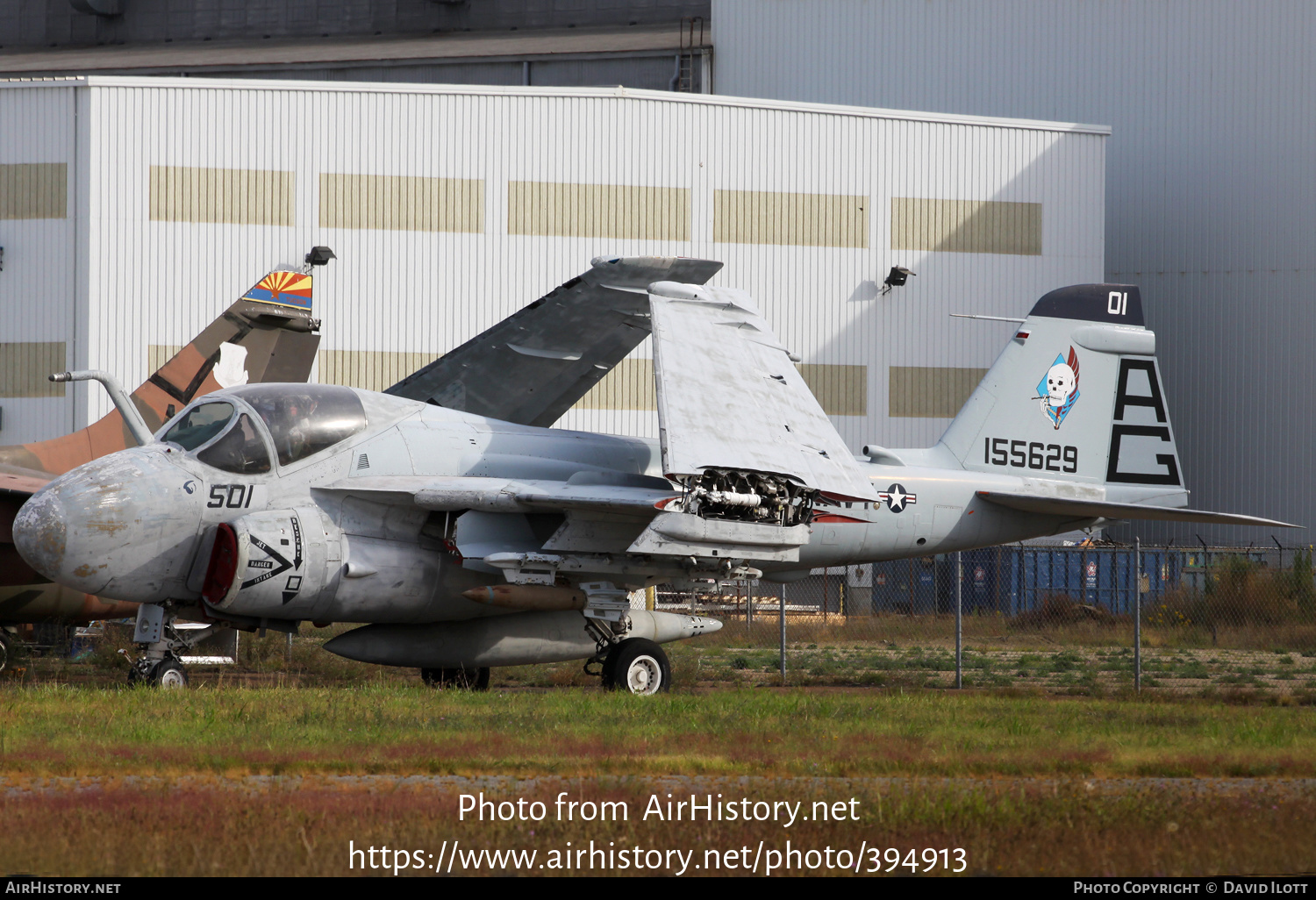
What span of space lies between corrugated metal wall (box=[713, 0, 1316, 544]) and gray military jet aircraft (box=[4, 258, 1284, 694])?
24.2 meters

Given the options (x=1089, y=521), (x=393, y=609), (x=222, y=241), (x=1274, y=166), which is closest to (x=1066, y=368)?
(x=1089, y=521)

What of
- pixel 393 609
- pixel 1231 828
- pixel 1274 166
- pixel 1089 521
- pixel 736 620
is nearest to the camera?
pixel 1231 828

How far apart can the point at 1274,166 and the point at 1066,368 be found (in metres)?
24.0

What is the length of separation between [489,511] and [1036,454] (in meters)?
7.14

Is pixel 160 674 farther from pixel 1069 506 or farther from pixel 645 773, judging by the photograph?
pixel 1069 506

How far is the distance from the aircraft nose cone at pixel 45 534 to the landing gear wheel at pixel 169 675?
1262mm

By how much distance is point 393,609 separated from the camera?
1233 cm

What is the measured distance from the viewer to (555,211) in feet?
102

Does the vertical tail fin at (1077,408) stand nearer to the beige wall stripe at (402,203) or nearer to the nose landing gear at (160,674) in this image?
the nose landing gear at (160,674)

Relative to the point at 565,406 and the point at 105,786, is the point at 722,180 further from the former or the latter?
the point at 105,786

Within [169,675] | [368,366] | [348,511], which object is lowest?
[169,675]

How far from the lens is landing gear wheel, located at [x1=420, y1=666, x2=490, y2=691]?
13703 mm

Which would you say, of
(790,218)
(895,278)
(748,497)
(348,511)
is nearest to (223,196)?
(790,218)

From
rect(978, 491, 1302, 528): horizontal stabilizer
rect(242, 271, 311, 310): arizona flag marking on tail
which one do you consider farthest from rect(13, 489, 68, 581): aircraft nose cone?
rect(978, 491, 1302, 528): horizontal stabilizer
